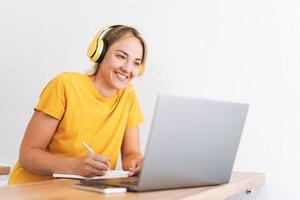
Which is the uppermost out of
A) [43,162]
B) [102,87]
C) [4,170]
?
[102,87]

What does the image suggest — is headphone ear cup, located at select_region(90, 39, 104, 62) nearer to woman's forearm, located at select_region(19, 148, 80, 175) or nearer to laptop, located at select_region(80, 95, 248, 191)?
woman's forearm, located at select_region(19, 148, 80, 175)

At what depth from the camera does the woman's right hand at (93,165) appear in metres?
1.52

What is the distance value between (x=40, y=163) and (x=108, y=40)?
0.55m

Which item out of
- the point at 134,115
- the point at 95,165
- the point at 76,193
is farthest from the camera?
the point at 134,115

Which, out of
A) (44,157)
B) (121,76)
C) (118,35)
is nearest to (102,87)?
(121,76)

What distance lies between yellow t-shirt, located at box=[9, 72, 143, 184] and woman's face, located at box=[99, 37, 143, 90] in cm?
6

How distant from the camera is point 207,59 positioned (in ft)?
7.14

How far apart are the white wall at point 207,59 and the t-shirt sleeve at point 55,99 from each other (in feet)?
1.60

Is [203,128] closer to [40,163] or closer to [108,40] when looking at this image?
[40,163]

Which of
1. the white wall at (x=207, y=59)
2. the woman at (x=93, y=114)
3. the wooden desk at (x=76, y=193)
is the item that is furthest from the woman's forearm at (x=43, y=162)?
the white wall at (x=207, y=59)

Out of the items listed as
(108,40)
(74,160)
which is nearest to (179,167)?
(74,160)

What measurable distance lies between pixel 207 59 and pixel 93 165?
0.84 m

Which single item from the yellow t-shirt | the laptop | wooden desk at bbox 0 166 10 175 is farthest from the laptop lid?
wooden desk at bbox 0 166 10 175

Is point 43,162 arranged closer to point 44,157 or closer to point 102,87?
point 44,157
